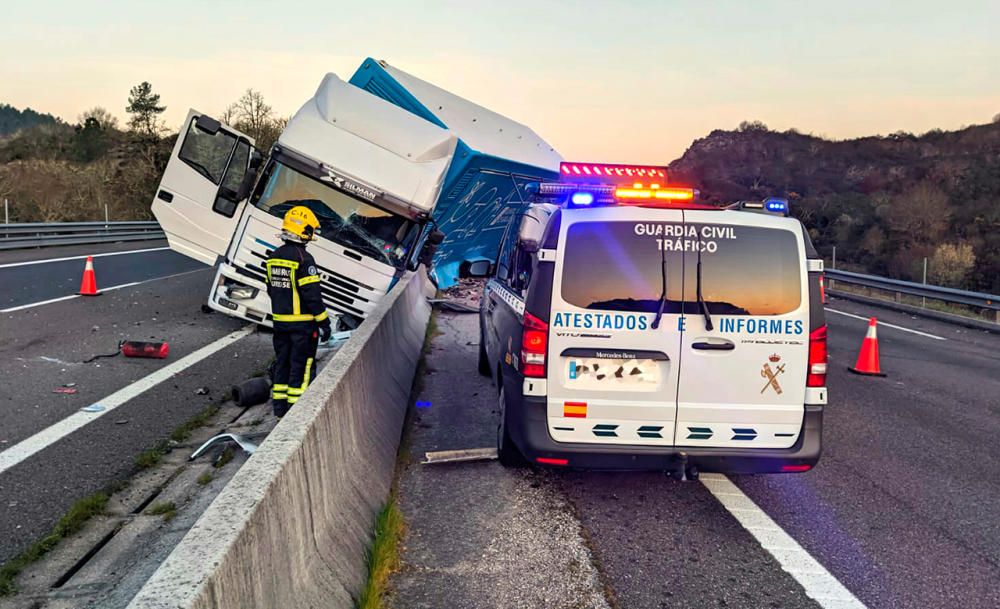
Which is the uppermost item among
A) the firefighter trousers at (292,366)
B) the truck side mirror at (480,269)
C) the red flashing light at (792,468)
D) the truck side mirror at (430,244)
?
the truck side mirror at (430,244)

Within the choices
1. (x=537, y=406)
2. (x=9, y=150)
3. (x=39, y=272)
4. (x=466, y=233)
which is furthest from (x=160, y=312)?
(x=9, y=150)

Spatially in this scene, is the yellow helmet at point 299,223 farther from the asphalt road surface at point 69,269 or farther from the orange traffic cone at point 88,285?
the orange traffic cone at point 88,285

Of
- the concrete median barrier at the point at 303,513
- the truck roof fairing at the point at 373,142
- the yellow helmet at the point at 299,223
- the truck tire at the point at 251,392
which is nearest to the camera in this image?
the concrete median barrier at the point at 303,513

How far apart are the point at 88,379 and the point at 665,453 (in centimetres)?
622

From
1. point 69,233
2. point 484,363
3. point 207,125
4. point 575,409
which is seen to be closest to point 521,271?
point 575,409

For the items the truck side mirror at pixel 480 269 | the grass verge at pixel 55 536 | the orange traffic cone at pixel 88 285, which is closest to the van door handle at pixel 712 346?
the truck side mirror at pixel 480 269

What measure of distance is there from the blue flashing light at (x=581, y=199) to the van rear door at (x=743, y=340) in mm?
661

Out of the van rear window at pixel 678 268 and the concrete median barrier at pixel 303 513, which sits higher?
the van rear window at pixel 678 268

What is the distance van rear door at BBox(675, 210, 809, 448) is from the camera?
450 cm

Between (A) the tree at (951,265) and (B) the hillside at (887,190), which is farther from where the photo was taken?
(B) the hillside at (887,190)

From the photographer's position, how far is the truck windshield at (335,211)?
9859 mm

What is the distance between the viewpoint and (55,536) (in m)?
4.11

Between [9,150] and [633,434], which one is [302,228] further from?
[9,150]

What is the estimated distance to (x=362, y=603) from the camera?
3.27 meters
